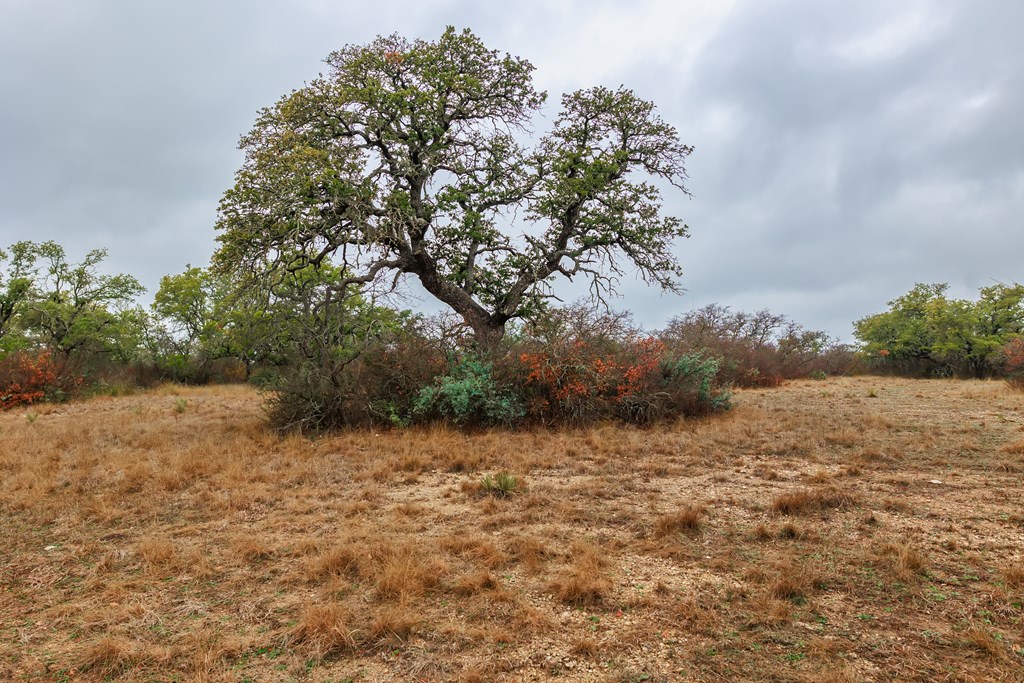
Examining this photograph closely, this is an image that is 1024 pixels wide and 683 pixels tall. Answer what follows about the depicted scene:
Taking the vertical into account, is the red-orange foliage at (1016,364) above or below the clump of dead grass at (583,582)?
above

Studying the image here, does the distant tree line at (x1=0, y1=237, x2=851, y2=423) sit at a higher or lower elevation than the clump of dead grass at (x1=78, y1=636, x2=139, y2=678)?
higher

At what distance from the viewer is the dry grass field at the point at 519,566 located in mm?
3004

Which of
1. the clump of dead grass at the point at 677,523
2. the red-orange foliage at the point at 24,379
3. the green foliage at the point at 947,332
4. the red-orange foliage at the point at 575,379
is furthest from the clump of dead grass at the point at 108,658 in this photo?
the green foliage at the point at 947,332

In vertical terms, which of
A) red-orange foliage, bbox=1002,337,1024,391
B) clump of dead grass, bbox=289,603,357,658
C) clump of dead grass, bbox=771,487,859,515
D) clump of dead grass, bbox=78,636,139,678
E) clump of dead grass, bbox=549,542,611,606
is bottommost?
clump of dead grass, bbox=78,636,139,678

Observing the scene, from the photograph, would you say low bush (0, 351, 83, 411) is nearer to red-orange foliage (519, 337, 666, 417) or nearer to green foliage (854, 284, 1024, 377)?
red-orange foliage (519, 337, 666, 417)

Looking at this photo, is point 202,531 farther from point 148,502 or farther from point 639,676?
point 639,676

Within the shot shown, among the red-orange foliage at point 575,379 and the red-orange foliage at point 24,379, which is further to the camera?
the red-orange foliage at point 24,379

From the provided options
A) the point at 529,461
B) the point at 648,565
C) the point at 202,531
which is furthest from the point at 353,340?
the point at 648,565

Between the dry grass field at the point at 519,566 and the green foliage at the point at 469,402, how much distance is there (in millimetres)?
2163

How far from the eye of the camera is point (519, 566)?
4.21 meters

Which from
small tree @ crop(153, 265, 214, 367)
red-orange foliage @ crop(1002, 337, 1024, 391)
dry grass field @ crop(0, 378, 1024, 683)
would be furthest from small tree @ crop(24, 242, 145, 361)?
red-orange foliage @ crop(1002, 337, 1024, 391)

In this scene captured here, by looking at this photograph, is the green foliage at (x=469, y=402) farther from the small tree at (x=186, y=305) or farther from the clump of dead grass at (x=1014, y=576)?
the small tree at (x=186, y=305)

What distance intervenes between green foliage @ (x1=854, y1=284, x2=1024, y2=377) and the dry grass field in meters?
24.8

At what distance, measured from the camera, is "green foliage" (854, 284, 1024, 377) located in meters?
27.5
